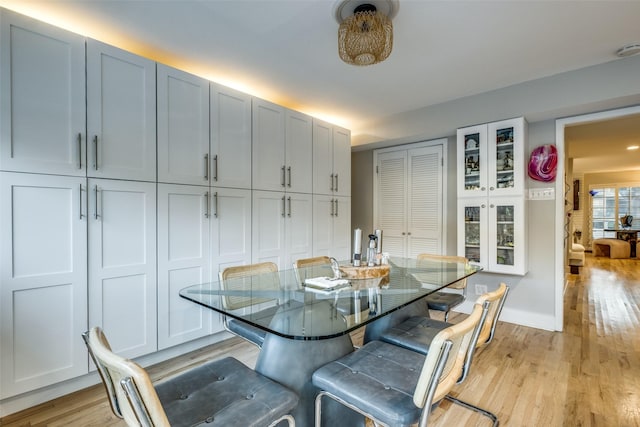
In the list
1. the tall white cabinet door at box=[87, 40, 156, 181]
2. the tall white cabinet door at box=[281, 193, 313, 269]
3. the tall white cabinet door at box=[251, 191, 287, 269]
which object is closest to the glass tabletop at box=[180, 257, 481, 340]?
the tall white cabinet door at box=[251, 191, 287, 269]

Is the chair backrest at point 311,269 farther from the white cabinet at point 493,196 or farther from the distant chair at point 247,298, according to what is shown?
the white cabinet at point 493,196

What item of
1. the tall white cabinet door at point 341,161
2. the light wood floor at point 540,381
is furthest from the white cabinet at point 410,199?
the light wood floor at point 540,381

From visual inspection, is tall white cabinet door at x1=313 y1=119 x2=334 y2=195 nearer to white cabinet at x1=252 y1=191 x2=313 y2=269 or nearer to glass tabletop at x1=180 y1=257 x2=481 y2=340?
white cabinet at x1=252 y1=191 x2=313 y2=269

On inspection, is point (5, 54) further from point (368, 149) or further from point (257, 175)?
point (368, 149)

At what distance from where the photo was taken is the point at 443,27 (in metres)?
2.16

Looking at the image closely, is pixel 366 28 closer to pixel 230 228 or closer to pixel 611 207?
pixel 230 228

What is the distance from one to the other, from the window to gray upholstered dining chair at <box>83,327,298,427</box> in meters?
12.6

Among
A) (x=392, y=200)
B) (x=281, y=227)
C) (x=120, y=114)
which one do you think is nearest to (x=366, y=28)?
(x=120, y=114)

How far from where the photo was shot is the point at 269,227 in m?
3.16

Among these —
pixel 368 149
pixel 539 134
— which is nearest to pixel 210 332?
pixel 368 149

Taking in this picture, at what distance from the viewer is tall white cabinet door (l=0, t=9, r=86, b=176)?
5.81 feet

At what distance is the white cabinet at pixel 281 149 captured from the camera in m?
3.07

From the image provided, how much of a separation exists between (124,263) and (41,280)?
45 cm

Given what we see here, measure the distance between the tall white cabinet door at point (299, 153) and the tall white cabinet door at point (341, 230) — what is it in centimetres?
56
